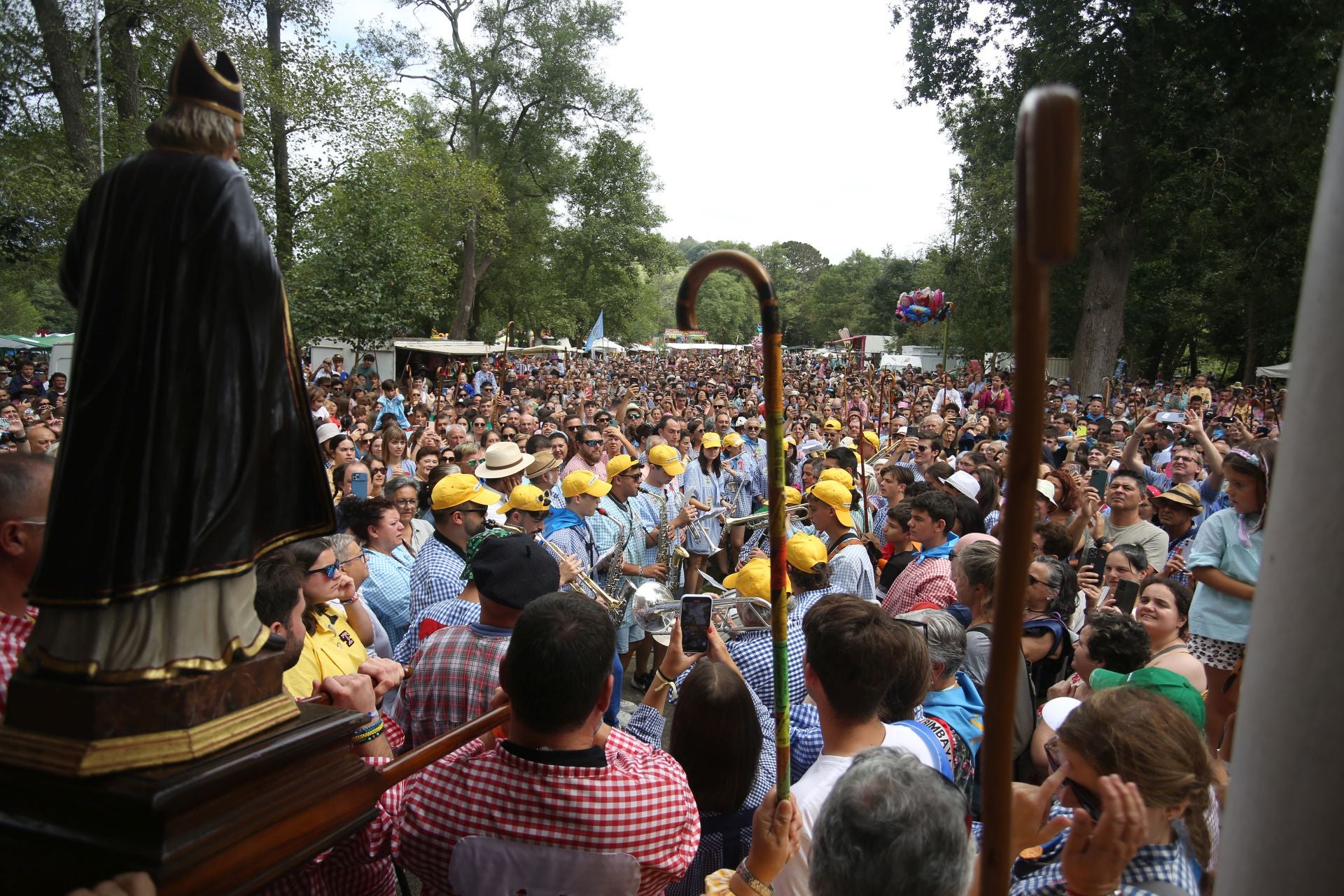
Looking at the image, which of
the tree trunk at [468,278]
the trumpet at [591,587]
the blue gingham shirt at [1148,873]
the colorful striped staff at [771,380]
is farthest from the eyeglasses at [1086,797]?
the tree trunk at [468,278]

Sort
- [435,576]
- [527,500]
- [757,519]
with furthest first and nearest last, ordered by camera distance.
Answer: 1. [757,519]
2. [527,500]
3. [435,576]

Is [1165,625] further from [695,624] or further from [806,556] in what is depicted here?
[695,624]

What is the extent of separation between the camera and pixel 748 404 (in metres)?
16.7

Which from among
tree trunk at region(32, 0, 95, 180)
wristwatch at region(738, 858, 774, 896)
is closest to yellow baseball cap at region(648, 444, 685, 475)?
wristwatch at region(738, 858, 774, 896)

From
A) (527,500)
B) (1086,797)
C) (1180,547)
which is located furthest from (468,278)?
(1086,797)

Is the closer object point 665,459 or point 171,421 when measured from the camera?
point 171,421

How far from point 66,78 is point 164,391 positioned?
17.8 metres

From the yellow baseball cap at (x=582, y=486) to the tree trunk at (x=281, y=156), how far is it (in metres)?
16.2

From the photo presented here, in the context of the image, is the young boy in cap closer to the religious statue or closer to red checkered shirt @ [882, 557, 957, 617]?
the religious statue

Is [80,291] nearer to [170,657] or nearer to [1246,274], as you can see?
[170,657]

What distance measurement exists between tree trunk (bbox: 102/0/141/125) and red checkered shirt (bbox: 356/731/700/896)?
57.7ft

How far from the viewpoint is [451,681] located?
3016mm

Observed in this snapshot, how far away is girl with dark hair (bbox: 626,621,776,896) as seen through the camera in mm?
2959

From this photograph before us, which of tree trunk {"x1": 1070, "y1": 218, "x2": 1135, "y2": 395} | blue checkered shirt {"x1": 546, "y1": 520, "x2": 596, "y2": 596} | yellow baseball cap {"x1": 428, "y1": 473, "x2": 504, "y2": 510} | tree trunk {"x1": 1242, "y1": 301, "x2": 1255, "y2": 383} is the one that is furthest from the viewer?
tree trunk {"x1": 1242, "y1": 301, "x2": 1255, "y2": 383}
